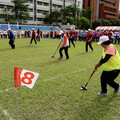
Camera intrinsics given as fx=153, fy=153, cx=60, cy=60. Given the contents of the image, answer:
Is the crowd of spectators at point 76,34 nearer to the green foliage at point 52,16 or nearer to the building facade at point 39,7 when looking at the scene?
the building facade at point 39,7

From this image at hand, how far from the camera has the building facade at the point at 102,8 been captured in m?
77.0

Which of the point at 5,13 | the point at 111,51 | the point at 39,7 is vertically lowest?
the point at 111,51

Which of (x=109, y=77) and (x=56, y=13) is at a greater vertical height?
(x=56, y=13)

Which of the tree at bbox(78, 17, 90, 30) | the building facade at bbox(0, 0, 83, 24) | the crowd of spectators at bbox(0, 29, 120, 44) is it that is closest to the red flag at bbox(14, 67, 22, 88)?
the crowd of spectators at bbox(0, 29, 120, 44)

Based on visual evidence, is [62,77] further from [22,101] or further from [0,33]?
[0,33]

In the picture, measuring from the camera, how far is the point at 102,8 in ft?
264

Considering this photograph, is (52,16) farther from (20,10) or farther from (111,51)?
(111,51)

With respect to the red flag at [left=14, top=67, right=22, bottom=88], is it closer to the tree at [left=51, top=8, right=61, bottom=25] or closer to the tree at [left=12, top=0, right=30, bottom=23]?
the tree at [left=12, top=0, right=30, bottom=23]

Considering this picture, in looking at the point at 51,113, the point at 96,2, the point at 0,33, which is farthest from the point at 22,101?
the point at 96,2

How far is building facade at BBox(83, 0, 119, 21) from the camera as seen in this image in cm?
7700

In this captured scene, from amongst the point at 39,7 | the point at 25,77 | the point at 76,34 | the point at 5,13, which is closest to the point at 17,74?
the point at 25,77

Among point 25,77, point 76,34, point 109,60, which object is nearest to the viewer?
point 25,77

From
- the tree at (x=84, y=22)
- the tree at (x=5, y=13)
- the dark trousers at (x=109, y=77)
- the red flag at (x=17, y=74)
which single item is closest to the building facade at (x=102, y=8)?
the tree at (x=84, y=22)

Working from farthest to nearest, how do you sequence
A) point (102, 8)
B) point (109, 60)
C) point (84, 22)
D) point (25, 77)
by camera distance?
point (102, 8)
point (84, 22)
point (109, 60)
point (25, 77)
